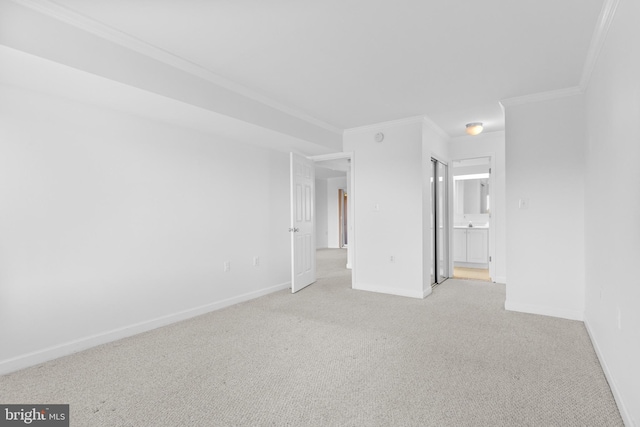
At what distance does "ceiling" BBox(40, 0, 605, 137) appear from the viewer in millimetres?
2092

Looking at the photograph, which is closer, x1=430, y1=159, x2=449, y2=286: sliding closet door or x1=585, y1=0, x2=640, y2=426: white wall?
x1=585, y1=0, x2=640, y2=426: white wall

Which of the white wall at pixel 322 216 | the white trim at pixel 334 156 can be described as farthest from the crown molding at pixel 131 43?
the white wall at pixel 322 216

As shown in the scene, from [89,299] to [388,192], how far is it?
3.66 meters

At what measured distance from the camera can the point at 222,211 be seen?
4.10 m

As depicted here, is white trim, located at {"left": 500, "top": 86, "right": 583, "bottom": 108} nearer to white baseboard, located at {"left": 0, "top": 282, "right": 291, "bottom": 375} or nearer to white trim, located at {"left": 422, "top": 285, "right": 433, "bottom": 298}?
white trim, located at {"left": 422, "top": 285, "right": 433, "bottom": 298}

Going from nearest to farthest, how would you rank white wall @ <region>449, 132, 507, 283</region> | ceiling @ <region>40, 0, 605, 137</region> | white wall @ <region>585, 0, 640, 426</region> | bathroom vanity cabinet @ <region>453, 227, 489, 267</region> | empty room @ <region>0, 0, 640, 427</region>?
white wall @ <region>585, 0, 640, 426</region>
empty room @ <region>0, 0, 640, 427</region>
ceiling @ <region>40, 0, 605, 137</region>
white wall @ <region>449, 132, 507, 283</region>
bathroom vanity cabinet @ <region>453, 227, 489, 267</region>

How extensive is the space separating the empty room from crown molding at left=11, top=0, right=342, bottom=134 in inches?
0.5

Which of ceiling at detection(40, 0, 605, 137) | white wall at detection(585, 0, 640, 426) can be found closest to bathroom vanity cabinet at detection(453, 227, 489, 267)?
ceiling at detection(40, 0, 605, 137)

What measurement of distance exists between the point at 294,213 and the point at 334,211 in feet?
21.3

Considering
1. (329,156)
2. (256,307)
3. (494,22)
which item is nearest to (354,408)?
(256,307)

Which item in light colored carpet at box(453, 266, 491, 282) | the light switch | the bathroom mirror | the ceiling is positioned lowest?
light colored carpet at box(453, 266, 491, 282)

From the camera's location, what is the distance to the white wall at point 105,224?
97.3 inches

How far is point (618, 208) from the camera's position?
1.93 m

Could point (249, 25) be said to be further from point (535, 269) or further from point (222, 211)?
point (535, 269)
